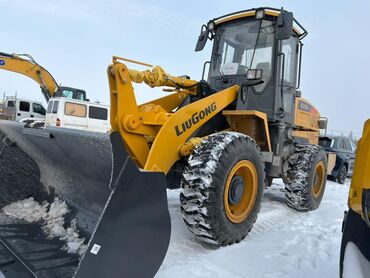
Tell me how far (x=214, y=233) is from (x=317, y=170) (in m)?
3.71

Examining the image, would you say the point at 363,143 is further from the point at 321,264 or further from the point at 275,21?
the point at 275,21

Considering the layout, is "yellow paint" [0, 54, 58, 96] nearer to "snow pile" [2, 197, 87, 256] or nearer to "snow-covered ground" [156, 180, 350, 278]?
"snow-covered ground" [156, 180, 350, 278]

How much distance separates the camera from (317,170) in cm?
652

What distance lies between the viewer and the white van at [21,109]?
17.3m

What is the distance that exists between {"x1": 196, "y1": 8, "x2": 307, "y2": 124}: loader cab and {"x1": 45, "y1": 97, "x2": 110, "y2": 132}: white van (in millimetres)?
9652

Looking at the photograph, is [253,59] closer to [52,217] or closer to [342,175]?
[52,217]

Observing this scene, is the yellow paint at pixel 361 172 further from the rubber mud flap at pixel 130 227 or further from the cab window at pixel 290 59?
the cab window at pixel 290 59

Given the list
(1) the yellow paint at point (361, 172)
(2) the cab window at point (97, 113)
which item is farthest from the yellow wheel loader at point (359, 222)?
(2) the cab window at point (97, 113)

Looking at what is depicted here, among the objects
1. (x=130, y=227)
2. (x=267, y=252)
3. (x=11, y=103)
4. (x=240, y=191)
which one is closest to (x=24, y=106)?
(x=11, y=103)

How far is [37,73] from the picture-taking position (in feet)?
50.4

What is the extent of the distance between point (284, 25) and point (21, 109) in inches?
631

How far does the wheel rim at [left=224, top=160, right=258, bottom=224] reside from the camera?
3791 millimetres

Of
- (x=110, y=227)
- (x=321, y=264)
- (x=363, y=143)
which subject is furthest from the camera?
(x=321, y=264)

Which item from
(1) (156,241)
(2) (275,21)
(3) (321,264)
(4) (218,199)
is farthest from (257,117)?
(1) (156,241)
